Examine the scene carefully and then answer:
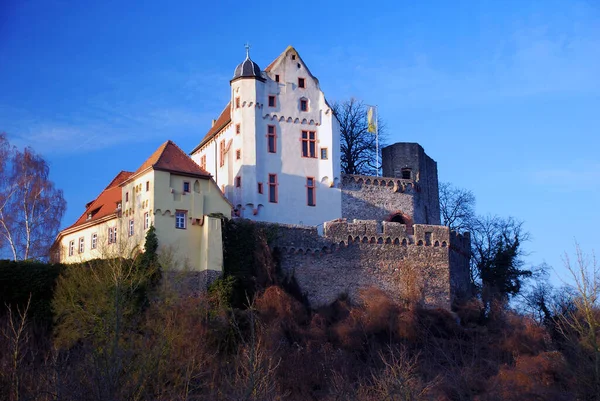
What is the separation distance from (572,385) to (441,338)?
8.59 metres

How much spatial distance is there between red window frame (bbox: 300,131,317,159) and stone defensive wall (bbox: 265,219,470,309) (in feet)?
14.3

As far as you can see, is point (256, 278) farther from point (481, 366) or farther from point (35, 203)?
point (35, 203)

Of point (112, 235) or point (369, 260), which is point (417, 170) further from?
point (112, 235)

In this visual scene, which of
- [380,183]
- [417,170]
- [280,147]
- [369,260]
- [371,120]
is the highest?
[371,120]

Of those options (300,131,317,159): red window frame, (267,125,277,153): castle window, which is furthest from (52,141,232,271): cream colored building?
(300,131,317,159): red window frame

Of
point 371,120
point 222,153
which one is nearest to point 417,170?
point 371,120

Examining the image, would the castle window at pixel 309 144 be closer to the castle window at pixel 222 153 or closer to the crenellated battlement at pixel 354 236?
the crenellated battlement at pixel 354 236

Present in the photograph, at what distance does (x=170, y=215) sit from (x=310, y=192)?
8.85 metres

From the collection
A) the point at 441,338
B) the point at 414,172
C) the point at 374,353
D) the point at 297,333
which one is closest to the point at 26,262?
the point at 297,333

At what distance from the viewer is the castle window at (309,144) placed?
5075 cm

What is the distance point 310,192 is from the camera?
5012 cm

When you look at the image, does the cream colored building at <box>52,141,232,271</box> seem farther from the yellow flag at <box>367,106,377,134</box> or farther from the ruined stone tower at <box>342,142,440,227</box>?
the yellow flag at <box>367,106,377,134</box>

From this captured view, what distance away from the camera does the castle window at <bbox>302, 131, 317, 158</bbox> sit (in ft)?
167

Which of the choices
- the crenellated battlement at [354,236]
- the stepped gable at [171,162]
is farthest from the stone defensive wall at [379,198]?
the stepped gable at [171,162]
